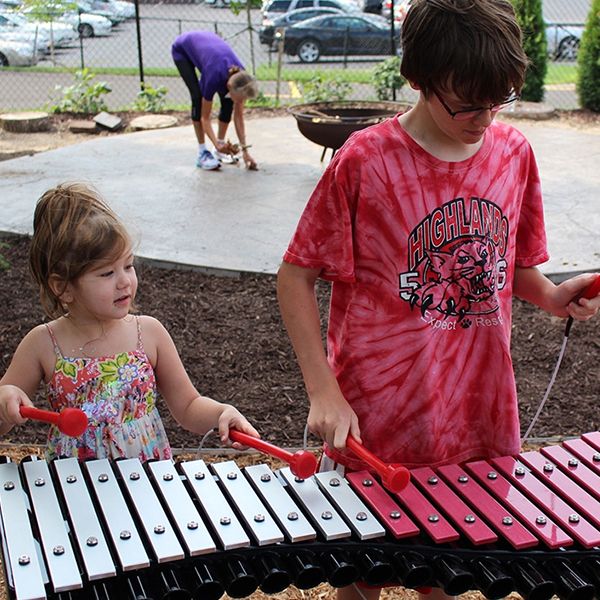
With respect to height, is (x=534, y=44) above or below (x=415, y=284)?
below

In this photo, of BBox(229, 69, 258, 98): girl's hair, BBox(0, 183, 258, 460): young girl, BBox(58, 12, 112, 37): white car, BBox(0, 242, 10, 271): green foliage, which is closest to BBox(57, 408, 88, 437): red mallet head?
BBox(0, 183, 258, 460): young girl

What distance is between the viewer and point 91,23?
2091 cm

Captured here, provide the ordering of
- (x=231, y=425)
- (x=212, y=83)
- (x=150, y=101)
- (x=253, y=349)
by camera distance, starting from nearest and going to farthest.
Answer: (x=231, y=425) → (x=253, y=349) → (x=212, y=83) → (x=150, y=101)

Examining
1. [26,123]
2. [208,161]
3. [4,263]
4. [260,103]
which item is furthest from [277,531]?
[260,103]

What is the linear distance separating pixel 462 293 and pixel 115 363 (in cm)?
100

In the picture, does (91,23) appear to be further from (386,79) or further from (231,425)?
(231,425)

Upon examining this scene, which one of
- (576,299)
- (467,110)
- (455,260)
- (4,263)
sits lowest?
(4,263)

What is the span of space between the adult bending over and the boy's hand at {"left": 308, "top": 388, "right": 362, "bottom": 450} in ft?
21.6

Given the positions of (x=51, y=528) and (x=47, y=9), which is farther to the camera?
(x=47, y=9)

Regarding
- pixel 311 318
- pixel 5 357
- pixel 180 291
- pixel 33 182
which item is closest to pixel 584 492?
pixel 311 318

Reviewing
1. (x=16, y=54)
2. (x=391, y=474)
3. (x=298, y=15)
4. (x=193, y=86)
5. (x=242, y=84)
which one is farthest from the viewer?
(x=298, y=15)

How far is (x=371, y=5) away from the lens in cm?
2473

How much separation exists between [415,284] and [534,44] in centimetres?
1172

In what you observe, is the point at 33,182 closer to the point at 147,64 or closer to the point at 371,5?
the point at 147,64
